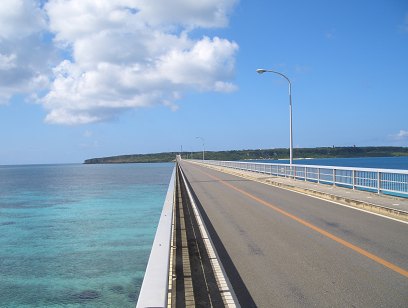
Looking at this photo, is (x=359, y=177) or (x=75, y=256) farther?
(x=359, y=177)

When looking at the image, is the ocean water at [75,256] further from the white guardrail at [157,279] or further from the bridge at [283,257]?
the white guardrail at [157,279]

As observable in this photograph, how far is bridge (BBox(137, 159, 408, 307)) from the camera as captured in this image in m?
5.41

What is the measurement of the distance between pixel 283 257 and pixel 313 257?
0.55 meters

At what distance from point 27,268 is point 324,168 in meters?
16.6

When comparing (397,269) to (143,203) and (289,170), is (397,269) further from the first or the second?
(143,203)

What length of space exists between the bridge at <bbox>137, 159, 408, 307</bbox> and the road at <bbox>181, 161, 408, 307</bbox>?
1cm

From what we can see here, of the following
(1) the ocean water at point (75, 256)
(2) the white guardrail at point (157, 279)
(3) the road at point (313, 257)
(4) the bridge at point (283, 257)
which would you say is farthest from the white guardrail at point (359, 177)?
(2) the white guardrail at point (157, 279)

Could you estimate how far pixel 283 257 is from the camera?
25.7 ft

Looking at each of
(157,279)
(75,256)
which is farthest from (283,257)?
(75,256)

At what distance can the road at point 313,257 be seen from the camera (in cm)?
563

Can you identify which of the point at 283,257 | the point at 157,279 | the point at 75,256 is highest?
the point at 157,279

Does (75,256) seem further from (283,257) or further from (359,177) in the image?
(359,177)

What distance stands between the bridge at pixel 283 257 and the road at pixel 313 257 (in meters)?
0.01

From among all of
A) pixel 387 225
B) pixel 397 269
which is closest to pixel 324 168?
pixel 387 225
